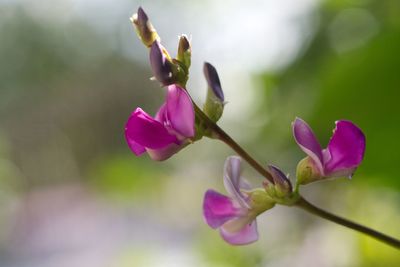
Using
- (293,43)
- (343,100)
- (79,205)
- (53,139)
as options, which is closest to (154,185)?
(293,43)

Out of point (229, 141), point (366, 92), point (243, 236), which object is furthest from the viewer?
point (366, 92)

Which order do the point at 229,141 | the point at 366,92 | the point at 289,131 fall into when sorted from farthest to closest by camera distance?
1. the point at 289,131
2. the point at 366,92
3. the point at 229,141

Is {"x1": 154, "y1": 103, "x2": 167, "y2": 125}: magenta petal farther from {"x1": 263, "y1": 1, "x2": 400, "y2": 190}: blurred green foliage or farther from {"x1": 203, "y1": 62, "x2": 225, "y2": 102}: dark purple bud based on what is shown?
{"x1": 263, "y1": 1, "x2": 400, "y2": 190}: blurred green foliage

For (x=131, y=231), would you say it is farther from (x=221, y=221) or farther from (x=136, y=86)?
(x=221, y=221)

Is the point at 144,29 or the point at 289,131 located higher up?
the point at 144,29

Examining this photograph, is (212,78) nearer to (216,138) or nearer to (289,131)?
(216,138)

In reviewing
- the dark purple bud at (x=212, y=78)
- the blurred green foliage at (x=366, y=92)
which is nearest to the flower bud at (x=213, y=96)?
the dark purple bud at (x=212, y=78)

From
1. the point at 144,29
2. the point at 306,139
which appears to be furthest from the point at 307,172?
the point at 144,29
